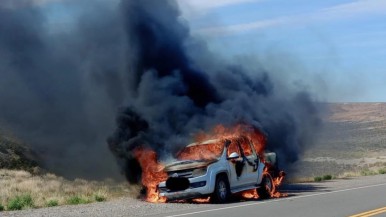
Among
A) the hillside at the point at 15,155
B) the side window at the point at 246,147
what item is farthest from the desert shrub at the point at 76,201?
the hillside at the point at 15,155

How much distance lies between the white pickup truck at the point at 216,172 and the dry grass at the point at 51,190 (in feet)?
11.7

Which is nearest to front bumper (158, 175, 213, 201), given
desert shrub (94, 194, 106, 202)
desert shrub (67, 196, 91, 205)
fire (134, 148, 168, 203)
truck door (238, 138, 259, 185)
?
fire (134, 148, 168, 203)

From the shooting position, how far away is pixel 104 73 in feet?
113

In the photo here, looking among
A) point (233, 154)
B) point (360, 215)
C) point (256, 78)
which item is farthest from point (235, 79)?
point (360, 215)

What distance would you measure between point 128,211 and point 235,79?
1389 centimetres

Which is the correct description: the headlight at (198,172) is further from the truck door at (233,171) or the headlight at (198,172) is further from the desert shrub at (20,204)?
the desert shrub at (20,204)

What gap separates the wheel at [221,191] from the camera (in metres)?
18.5

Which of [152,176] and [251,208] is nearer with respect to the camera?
[251,208]

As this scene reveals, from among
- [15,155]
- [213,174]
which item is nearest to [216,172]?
[213,174]

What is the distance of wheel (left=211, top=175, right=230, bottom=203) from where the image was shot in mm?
18453

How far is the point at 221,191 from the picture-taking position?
18.6 m

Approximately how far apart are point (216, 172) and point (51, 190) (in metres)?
11.4

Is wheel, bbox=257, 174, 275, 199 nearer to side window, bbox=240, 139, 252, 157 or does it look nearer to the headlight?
side window, bbox=240, 139, 252, 157

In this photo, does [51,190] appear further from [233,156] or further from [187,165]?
[233,156]
